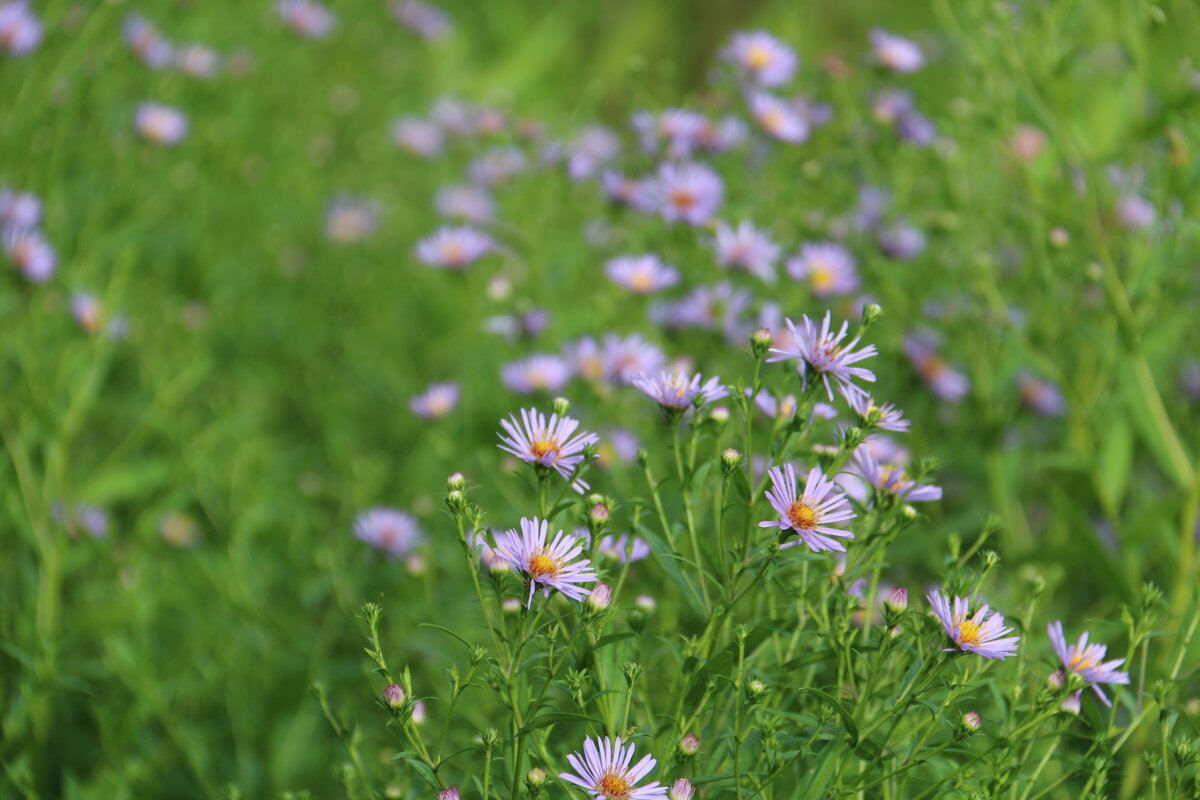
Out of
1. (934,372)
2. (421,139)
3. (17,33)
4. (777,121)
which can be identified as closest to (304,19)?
(421,139)

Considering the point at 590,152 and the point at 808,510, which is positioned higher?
the point at 808,510

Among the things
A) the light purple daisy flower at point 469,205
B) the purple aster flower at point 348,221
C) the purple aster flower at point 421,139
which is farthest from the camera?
the purple aster flower at point 421,139

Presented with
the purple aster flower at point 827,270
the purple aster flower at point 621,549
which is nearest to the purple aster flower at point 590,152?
the purple aster flower at point 827,270

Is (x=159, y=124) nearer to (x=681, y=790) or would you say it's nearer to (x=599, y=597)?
(x=599, y=597)

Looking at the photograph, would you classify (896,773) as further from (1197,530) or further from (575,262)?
(575,262)

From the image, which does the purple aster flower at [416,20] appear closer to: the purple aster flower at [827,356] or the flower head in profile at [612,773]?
the purple aster flower at [827,356]

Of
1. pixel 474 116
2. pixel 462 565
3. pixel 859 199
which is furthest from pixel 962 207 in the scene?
pixel 474 116

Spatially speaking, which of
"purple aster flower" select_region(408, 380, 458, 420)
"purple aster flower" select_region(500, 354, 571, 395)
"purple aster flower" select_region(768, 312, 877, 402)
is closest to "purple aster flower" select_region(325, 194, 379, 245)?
"purple aster flower" select_region(408, 380, 458, 420)
